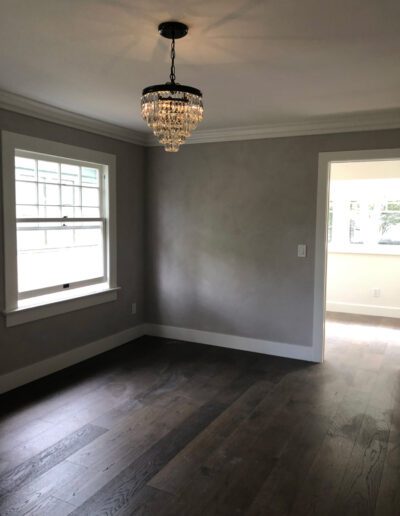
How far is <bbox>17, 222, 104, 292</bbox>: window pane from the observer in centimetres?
379

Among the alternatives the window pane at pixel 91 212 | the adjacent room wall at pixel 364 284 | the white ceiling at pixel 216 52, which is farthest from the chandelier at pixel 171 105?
the adjacent room wall at pixel 364 284

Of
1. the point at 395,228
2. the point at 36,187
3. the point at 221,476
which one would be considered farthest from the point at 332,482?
the point at 395,228

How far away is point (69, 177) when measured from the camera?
13.7 ft

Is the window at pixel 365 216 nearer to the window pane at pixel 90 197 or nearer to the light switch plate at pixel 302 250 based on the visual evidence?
the light switch plate at pixel 302 250

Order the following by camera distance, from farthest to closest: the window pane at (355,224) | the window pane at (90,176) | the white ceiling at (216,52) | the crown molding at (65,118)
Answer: the window pane at (355,224) → the window pane at (90,176) → the crown molding at (65,118) → the white ceiling at (216,52)

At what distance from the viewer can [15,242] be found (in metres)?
3.59

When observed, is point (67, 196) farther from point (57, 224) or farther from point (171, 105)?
point (171, 105)

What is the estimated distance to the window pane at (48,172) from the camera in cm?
386

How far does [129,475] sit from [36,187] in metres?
2.52

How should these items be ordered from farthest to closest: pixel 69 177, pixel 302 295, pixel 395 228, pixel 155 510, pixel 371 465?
pixel 395 228
pixel 302 295
pixel 69 177
pixel 371 465
pixel 155 510

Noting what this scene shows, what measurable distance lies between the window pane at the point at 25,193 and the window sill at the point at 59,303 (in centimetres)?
89

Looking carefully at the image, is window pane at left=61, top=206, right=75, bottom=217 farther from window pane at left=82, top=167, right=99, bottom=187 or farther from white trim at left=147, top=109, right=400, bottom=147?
white trim at left=147, top=109, right=400, bottom=147

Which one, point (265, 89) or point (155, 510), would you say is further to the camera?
point (265, 89)

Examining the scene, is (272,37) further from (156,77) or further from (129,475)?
(129,475)
